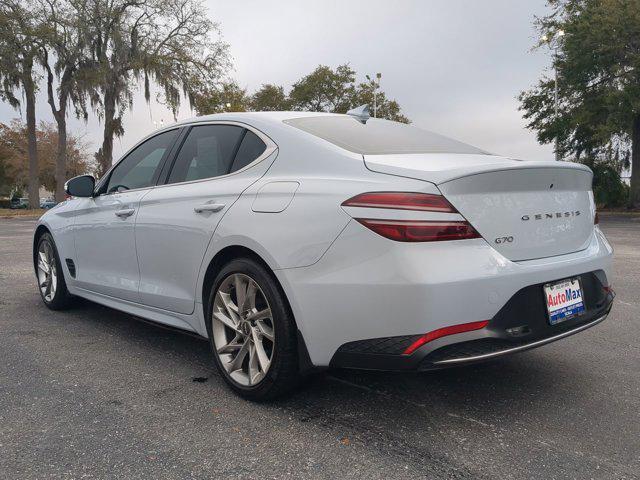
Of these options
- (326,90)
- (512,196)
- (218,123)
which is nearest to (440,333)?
(512,196)

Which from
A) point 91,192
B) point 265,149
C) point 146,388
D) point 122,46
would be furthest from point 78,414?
point 122,46

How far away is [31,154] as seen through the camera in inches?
1305

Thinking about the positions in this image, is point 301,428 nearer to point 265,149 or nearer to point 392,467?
point 392,467

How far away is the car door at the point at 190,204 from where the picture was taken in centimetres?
326

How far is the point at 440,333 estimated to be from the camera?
94.4 inches

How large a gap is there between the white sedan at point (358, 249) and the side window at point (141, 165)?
32 centimetres

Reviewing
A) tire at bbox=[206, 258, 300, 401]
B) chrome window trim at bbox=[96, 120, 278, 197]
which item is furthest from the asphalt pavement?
chrome window trim at bbox=[96, 120, 278, 197]

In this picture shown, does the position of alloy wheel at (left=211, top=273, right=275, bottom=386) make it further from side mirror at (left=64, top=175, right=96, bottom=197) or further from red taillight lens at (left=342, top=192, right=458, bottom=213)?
side mirror at (left=64, top=175, right=96, bottom=197)

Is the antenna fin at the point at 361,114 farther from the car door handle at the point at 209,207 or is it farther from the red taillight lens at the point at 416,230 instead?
the red taillight lens at the point at 416,230

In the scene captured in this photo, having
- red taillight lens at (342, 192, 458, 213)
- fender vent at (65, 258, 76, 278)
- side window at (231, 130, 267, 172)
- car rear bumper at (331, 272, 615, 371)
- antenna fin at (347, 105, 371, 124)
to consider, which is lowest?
car rear bumper at (331, 272, 615, 371)

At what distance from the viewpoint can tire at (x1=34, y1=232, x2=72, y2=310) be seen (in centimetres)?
518

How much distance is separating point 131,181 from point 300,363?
2316 millimetres

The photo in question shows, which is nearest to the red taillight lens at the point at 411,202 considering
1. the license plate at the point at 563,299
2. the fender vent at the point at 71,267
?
the license plate at the point at 563,299

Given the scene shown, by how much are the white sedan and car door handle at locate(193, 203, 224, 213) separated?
1 cm
